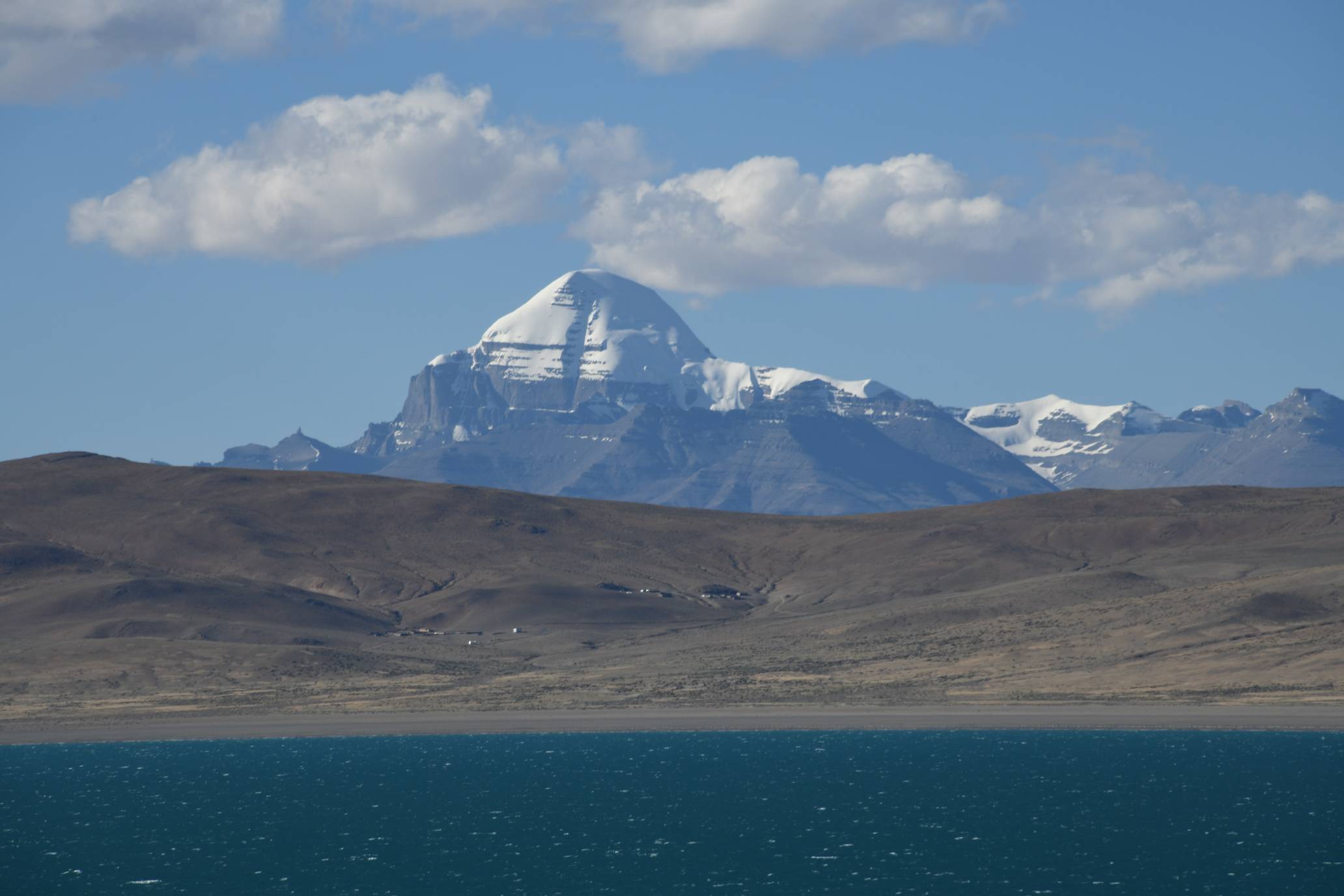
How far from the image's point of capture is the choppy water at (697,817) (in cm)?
7188

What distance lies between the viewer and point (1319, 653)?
149125mm

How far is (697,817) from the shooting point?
293ft

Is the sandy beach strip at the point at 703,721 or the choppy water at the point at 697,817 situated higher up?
the sandy beach strip at the point at 703,721

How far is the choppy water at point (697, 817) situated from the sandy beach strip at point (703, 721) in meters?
2.30

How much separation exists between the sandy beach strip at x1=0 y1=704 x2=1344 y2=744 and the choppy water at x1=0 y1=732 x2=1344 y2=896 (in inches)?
90.4

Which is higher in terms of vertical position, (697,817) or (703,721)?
(703,721)

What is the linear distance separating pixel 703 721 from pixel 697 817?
145ft

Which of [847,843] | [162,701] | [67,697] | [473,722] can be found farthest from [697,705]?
[847,843]

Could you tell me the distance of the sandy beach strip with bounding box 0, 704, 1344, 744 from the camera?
12600cm

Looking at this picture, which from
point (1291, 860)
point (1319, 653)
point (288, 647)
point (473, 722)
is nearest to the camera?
point (1291, 860)

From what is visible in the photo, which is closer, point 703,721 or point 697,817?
point 697,817

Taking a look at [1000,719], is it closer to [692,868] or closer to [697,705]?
[697,705]

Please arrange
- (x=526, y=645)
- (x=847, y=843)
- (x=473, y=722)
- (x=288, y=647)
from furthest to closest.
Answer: (x=526, y=645) → (x=288, y=647) → (x=473, y=722) → (x=847, y=843)

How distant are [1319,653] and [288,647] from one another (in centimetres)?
9720
